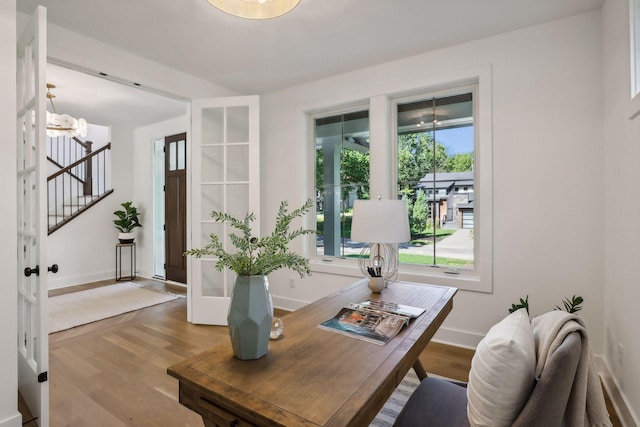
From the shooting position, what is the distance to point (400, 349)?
1232 millimetres

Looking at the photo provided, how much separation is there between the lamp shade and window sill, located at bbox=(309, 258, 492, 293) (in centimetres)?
111

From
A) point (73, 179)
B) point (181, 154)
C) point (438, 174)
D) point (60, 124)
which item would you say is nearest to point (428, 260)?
point (438, 174)

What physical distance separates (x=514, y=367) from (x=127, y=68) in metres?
3.49

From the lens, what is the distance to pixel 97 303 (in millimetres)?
4020

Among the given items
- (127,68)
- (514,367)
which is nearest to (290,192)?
(127,68)

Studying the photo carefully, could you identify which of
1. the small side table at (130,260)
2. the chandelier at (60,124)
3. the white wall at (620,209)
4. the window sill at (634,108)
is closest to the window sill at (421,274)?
the white wall at (620,209)

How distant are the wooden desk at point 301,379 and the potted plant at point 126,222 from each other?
16.6 ft

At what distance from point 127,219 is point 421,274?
191 inches

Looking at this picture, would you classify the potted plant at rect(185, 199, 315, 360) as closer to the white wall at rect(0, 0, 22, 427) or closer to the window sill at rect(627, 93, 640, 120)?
the white wall at rect(0, 0, 22, 427)

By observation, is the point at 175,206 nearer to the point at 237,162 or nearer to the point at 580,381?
the point at 237,162

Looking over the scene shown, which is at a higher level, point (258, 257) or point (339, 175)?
point (339, 175)

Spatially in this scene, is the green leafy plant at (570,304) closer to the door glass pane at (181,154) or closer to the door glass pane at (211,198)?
the door glass pane at (211,198)

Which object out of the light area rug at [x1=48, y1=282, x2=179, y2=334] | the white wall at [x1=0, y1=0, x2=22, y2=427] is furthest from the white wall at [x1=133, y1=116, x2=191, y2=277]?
the white wall at [x1=0, y1=0, x2=22, y2=427]

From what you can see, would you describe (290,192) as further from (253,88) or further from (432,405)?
(432,405)
